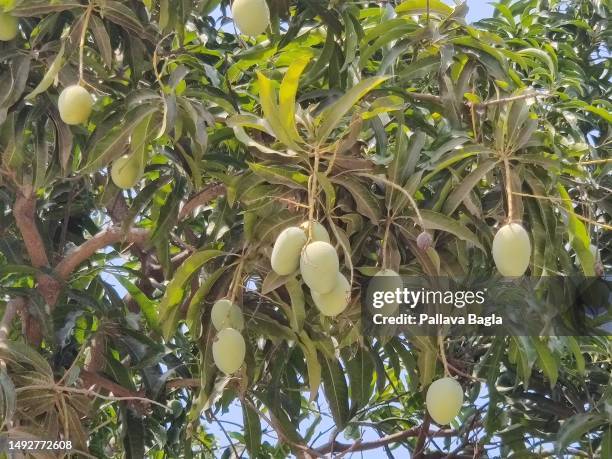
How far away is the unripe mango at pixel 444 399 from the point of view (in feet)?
7.21

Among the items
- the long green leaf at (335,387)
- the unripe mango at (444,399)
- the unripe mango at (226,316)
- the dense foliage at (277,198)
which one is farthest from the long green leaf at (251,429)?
the unripe mango at (444,399)

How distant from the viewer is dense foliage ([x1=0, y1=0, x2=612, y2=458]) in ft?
7.50

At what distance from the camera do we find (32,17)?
2.70m

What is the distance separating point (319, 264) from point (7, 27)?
0.99 meters

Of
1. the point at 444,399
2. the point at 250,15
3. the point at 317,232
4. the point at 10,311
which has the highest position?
the point at 250,15

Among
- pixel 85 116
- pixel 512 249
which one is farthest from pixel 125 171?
pixel 512 249

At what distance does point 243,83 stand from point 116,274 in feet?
1.87

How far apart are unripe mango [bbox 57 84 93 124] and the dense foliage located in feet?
0.19

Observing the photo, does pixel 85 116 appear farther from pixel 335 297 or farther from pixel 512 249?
pixel 512 249

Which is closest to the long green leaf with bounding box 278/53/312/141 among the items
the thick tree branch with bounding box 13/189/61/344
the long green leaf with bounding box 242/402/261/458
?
the thick tree branch with bounding box 13/189/61/344

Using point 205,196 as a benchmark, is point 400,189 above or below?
below

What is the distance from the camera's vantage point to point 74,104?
7.55 ft

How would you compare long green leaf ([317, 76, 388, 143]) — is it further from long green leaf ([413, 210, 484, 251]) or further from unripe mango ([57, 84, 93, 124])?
unripe mango ([57, 84, 93, 124])

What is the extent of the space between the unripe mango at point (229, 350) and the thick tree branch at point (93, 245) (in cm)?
61
